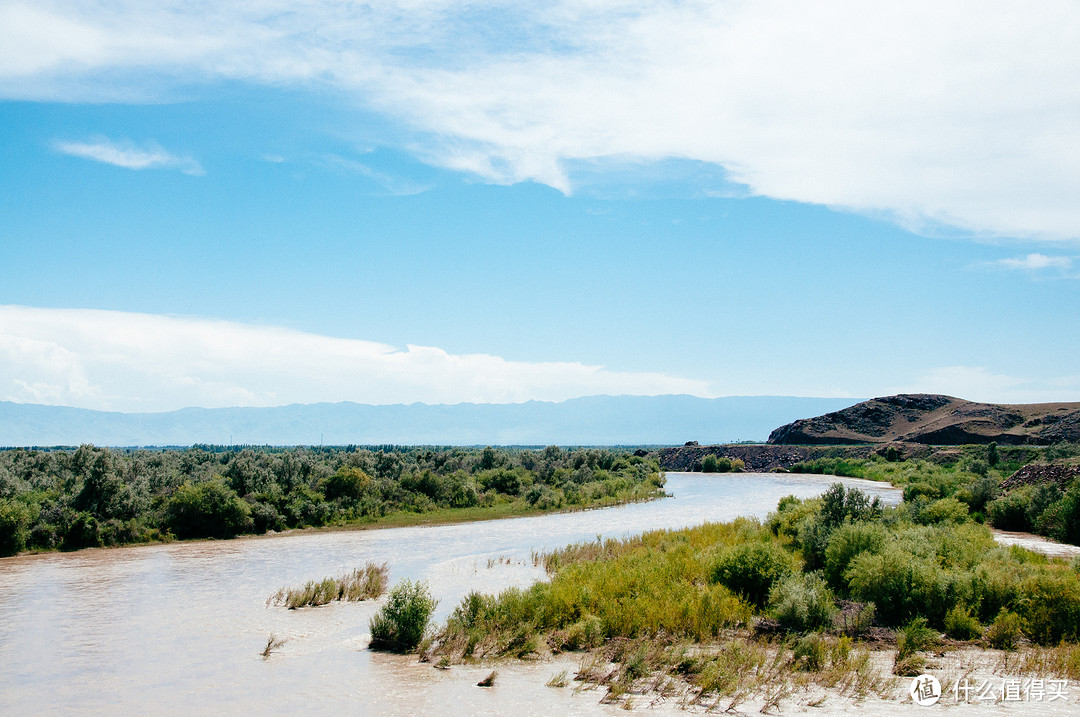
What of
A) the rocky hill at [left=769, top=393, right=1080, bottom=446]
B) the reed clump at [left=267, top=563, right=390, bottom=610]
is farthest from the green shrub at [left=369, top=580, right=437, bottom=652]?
the rocky hill at [left=769, top=393, right=1080, bottom=446]

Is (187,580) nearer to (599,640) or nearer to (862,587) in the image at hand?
(599,640)

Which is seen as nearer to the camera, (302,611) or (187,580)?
(302,611)

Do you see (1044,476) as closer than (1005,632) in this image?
No

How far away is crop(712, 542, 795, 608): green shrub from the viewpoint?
70.2ft

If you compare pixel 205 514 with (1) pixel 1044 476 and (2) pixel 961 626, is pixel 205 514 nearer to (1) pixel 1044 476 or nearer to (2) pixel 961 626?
(2) pixel 961 626

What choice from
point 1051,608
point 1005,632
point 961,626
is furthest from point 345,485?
point 1051,608

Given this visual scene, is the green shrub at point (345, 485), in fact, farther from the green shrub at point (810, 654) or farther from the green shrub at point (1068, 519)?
the green shrub at point (1068, 519)

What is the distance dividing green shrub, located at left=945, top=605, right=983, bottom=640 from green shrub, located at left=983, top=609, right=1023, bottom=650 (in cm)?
29

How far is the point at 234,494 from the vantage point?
44.7 meters

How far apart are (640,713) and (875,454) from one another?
401 feet

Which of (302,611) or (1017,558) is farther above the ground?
(1017,558)

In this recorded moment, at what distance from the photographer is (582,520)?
5234 cm

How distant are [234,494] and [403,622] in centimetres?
3033

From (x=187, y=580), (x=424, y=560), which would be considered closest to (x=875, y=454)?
(x=424, y=560)
